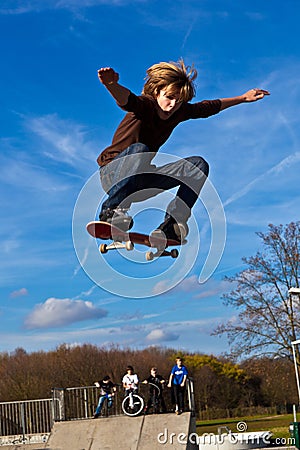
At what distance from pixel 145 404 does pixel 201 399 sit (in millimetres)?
45536

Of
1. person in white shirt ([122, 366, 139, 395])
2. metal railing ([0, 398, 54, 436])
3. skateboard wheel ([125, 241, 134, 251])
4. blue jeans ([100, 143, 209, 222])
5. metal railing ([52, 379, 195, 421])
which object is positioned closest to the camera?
blue jeans ([100, 143, 209, 222])

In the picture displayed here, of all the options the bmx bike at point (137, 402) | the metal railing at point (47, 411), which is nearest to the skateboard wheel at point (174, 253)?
the bmx bike at point (137, 402)

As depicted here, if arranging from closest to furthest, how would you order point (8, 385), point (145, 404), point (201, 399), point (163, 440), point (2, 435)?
1. point (163, 440)
2. point (145, 404)
3. point (2, 435)
4. point (8, 385)
5. point (201, 399)

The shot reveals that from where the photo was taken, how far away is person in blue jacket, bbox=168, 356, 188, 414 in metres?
21.2

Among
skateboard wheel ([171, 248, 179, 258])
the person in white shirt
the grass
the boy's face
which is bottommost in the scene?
the grass

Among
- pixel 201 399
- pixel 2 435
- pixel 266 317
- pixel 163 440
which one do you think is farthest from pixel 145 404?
pixel 201 399

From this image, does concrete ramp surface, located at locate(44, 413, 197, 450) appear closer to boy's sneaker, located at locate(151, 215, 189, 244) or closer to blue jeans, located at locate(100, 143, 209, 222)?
boy's sneaker, located at locate(151, 215, 189, 244)

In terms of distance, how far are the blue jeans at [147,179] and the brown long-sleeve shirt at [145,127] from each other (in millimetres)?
A: 155

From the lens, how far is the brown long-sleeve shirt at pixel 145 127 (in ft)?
25.4

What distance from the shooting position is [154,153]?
806cm

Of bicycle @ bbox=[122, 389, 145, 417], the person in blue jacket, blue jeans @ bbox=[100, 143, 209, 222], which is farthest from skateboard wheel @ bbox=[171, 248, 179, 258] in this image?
bicycle @ bbox=[122, 389, 145, 417]

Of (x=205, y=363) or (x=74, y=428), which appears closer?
(x=74, y=428)

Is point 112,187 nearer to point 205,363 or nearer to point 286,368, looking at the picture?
point 286,368

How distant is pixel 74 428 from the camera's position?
23.1m
